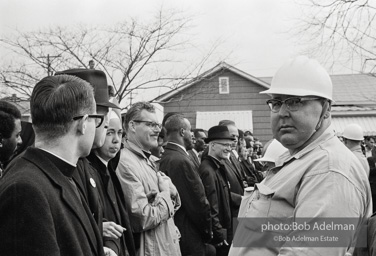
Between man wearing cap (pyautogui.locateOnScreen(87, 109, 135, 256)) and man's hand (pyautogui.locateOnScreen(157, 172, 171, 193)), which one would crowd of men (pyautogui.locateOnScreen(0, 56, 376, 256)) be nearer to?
man wearing cap (pyautogui.locateOnScreen(87, 109, 135, 256))

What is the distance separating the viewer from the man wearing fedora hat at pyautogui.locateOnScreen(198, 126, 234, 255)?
6387 mm

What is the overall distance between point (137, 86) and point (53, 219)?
13684mm

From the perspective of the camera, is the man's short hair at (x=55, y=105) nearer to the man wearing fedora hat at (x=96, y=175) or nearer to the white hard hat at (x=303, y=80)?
the man wearing fedora hat at (x=96, y=175)

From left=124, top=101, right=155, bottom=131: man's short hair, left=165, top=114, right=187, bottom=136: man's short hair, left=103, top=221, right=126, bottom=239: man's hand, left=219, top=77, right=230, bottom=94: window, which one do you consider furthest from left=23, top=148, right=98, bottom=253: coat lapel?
left=219, top=77, right=230, bottom=94: window

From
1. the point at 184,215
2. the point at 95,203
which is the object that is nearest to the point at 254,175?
the point at 184,215

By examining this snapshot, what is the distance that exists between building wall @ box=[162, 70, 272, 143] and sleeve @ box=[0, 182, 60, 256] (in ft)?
78.7

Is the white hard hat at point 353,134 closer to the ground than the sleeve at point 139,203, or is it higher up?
higher up

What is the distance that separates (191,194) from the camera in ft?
19.2

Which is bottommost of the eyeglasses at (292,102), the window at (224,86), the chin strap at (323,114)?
the chin strap at (323,114)

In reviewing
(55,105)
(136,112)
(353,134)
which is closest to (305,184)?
(55,105)

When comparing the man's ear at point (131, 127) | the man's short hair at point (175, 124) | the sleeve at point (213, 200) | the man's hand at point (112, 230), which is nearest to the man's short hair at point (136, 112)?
the man's ear at point (131, 127)

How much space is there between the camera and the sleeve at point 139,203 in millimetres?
4520

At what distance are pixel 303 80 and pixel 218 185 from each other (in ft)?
13.9

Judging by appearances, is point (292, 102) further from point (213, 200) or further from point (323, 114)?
point (213, 200)
